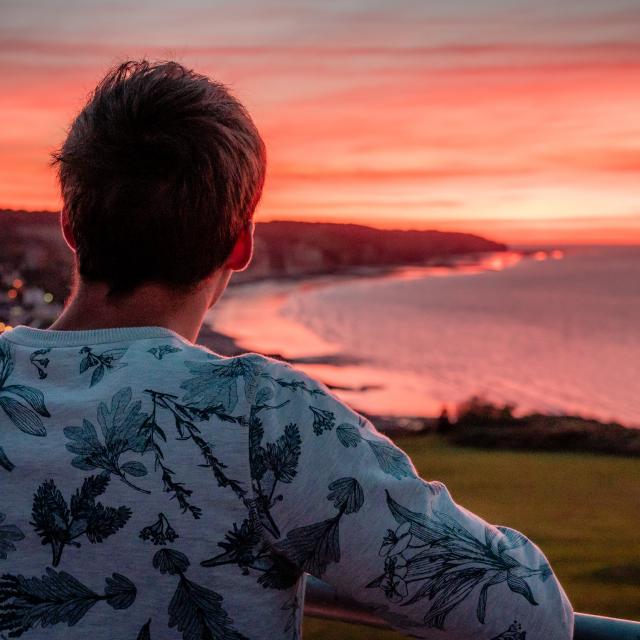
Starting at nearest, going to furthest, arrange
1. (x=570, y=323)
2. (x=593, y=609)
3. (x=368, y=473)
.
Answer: (x=368, y=473) < (x=593, y=609) < (x=570, y=323)

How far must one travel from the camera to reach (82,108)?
3.34ft

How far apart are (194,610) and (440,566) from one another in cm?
26

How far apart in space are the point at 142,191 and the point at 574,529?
705 cm

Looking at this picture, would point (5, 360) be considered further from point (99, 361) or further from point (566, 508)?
point (566, 508)

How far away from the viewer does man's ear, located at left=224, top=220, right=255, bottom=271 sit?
104cm

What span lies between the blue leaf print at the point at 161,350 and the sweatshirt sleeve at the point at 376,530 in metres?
0.12

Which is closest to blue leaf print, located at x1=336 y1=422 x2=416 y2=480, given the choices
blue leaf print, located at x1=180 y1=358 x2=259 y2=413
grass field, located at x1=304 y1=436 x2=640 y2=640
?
blue leaf print, located at x1=180 y1=358 x2=259 y2=413

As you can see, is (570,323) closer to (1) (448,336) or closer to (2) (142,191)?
(1) (448,336)

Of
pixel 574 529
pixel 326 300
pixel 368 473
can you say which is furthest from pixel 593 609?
pixel 326 300

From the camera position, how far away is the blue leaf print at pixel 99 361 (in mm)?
910

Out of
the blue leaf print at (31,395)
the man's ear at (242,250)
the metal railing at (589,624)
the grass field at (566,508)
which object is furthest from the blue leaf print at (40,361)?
the grass field at (566,508)

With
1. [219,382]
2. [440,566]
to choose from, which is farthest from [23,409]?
[440,566]

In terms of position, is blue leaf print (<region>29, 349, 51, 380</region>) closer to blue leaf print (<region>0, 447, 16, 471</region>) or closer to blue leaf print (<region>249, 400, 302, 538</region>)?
blue leaf print (<region>0, 447, 16, 471</region>)

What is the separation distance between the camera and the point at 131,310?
0.99 meters
